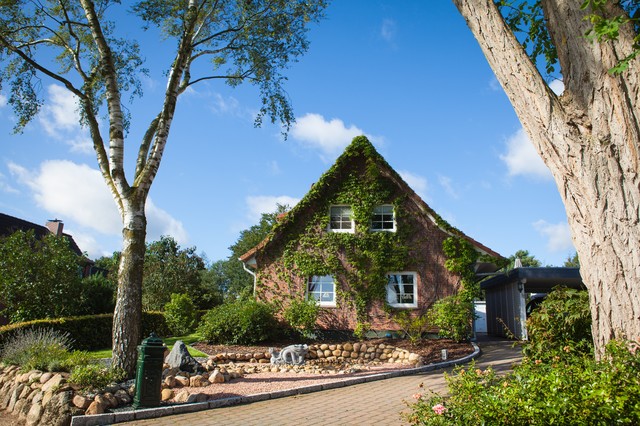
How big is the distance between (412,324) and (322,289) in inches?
149

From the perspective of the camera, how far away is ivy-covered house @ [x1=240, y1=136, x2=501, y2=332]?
16.5 m

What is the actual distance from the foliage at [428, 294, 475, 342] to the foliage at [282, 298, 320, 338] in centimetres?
391

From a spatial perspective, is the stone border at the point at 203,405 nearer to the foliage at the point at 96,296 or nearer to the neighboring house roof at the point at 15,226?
the foliage at the point at 96,296

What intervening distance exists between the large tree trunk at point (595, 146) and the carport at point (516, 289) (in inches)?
408

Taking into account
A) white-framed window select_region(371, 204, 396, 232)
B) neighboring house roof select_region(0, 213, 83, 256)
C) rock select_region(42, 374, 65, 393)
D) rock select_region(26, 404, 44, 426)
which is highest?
neighboring house roof select_region(0, 213, 83, 256)

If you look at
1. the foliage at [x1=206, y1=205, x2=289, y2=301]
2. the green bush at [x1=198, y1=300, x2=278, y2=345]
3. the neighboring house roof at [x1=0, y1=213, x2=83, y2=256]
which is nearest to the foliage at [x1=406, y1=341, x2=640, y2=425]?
the green bush at [x1=198, y1=300, x2=278, y2=345]

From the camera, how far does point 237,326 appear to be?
1455 cm

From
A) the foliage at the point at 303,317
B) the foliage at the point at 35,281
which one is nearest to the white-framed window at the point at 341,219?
the foliage at the point at 303,317


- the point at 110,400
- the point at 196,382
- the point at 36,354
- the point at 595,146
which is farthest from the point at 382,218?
the point at 595,146

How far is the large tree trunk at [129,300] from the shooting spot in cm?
865

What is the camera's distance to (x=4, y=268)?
1532 centimetres

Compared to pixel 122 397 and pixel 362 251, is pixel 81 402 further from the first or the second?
pixel 362 251

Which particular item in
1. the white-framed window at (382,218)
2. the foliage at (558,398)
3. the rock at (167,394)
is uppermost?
the white-framed window at (382,218)

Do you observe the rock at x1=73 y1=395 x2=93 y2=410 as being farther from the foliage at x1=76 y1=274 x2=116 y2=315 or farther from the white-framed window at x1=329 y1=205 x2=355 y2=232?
the white-framed window at x1=329 y1=205 x2=355 y2=232
